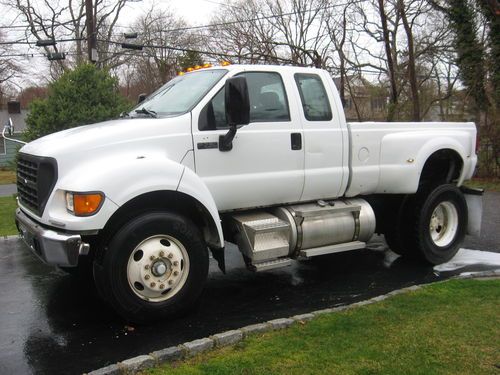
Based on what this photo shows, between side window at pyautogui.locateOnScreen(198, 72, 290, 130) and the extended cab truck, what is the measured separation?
1cm

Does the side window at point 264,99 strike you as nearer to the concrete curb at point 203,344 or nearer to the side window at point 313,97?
the side window at point 313,97

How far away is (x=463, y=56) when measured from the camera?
18953 millimetres

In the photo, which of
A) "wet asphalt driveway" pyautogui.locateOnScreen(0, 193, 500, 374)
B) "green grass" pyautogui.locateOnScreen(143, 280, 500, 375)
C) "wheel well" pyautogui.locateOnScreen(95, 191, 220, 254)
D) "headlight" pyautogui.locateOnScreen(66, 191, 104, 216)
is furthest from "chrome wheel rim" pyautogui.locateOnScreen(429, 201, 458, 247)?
"headlight" pyautogui.locateOnScreen(66, 191, 104, 216)

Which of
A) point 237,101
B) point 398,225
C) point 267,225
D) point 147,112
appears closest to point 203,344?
point 267,225

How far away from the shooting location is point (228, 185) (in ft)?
17.2

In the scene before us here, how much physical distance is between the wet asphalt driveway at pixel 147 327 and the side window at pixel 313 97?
1885 mm

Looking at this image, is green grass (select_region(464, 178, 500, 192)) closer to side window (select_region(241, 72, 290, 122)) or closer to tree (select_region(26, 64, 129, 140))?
tree (select_region(26, 64, 129, 140))

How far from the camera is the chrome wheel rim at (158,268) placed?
4.58 meters

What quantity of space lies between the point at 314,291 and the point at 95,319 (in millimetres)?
2261

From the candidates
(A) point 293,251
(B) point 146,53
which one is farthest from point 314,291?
(B) point 146,53

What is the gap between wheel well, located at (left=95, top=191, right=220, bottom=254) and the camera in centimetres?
461

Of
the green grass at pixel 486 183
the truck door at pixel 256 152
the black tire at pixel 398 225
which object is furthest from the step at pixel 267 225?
the green grass at pixel 486 183

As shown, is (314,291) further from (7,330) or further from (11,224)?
(11,224)

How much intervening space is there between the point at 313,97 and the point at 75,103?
6306mm
